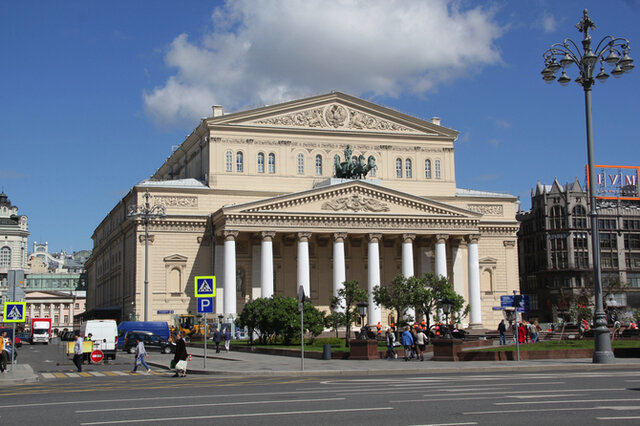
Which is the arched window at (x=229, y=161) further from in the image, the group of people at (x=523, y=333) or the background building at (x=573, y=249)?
the background building at (x=573, y=249)

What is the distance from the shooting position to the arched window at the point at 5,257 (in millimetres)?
162750

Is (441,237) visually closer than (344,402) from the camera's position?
No

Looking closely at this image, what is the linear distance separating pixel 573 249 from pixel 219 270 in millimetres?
56236

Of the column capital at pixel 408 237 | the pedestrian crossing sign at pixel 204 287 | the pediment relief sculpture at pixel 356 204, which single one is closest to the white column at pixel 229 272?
the pediment relief sculpture at pixel 356 204

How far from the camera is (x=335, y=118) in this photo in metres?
81.8

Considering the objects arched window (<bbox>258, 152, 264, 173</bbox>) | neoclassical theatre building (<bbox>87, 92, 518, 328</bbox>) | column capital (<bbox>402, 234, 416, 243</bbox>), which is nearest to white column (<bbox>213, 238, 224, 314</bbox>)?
neoclassical theatre building (<bbox>87, 92, 518, 328</bbox>)

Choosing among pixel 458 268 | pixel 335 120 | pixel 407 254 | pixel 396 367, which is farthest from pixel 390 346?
pixel 335 120

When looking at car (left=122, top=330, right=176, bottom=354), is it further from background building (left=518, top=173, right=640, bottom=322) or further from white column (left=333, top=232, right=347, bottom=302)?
background building (left=518, top=173, right=640, bottom=322)

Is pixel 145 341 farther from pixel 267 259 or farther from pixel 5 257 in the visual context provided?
pixel 5 257

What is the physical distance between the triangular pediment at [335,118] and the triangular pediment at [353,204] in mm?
10030

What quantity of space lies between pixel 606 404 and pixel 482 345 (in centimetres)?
3371

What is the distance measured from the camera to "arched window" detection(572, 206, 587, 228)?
362ft

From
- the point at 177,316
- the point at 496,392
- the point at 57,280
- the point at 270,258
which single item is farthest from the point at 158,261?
the point at 57,280

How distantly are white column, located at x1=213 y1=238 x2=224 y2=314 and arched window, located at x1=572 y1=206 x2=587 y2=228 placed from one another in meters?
56.4
